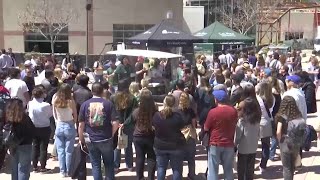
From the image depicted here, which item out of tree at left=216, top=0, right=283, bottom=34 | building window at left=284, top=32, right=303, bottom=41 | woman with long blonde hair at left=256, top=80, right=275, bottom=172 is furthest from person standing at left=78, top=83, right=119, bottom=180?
building window at left=284, top=32, right=303, bottom=41

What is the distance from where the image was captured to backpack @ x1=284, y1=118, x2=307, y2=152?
739 centimetres

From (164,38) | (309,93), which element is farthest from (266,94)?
(164,38)

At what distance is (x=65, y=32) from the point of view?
4394 cm

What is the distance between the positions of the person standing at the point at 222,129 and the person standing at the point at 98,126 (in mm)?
1412

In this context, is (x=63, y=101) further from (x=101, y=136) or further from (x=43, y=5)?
(x=43, y=5)

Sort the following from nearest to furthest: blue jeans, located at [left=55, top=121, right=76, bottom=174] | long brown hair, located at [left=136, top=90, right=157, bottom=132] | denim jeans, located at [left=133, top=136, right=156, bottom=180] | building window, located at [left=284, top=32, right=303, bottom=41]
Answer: long brown hair, located at [left=136, top=90, right=157, bottom=132]
denim jeans, located at [left=133, top=136, right=156, bottom=180]
blue jeans, located at [left=55, top=121, right=76, bottom=174]
building window, located at [left=284, top=32, right=303, bottom=41]

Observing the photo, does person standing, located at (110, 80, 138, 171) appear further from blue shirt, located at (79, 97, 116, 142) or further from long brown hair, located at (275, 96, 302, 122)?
long brown hair, located at (275, 96, 302, 122)

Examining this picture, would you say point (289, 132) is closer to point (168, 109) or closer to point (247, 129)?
point (247, 129)

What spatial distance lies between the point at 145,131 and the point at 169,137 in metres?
0.55

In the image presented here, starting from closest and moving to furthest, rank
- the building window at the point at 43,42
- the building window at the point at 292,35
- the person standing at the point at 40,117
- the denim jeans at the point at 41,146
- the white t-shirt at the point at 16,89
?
1. the person standing at the point at 40,117
2. the denim jeans at the point at 41,146
3. the white t-shirt at the point at 16,89
4. the building window at the point at 43,42
5. the building window at the point at 292,35

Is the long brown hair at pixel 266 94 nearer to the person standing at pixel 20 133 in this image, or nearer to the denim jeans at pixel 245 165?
the denim jeans at pixel 245 165

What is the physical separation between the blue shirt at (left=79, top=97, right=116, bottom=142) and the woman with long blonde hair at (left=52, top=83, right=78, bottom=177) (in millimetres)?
1097

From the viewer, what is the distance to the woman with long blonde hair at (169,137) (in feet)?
23.5

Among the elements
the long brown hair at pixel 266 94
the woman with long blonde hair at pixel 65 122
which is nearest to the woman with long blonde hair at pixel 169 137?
the woman with long blonde hair at pixel 65 122
